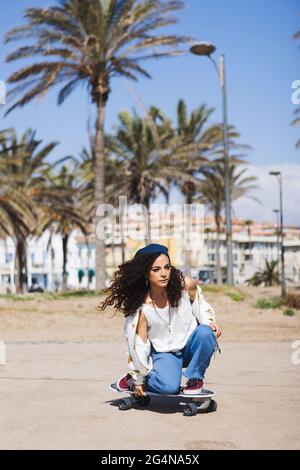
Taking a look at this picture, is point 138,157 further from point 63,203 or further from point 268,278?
point 268,278

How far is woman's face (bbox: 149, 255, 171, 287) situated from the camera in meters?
4.62

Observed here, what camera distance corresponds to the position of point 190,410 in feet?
14.7

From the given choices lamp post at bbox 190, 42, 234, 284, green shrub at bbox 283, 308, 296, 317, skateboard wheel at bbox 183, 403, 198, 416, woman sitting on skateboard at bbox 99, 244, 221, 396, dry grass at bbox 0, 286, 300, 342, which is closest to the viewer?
skateboard wheel at bbox 183, 403, 198, 416

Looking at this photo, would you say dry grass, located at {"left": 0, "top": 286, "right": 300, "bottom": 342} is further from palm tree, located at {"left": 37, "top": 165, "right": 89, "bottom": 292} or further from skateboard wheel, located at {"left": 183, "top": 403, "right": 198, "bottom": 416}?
palm tree, located at {"left": 37, "top": 165, "right": 89, "bottom": 292}

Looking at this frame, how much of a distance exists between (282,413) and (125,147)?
1078 inches

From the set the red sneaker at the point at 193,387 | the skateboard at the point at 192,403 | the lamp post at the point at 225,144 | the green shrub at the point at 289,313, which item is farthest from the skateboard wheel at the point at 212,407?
the lamp post at the point at 225,144

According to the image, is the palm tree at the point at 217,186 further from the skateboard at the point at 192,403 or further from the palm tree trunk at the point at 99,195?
the skateboard at the point at 192,403

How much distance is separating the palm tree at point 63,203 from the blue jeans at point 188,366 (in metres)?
29.2

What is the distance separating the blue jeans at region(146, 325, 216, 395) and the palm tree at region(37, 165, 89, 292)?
29.2m

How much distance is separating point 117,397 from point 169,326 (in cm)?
106

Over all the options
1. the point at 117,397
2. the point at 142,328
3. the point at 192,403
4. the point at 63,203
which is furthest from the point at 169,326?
the point at 63,203

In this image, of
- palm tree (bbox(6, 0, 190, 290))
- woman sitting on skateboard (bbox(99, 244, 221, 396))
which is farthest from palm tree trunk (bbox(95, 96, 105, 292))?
woman sitting on skateboard (bbox(99, 244, 221, 396))

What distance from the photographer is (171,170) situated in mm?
30266
